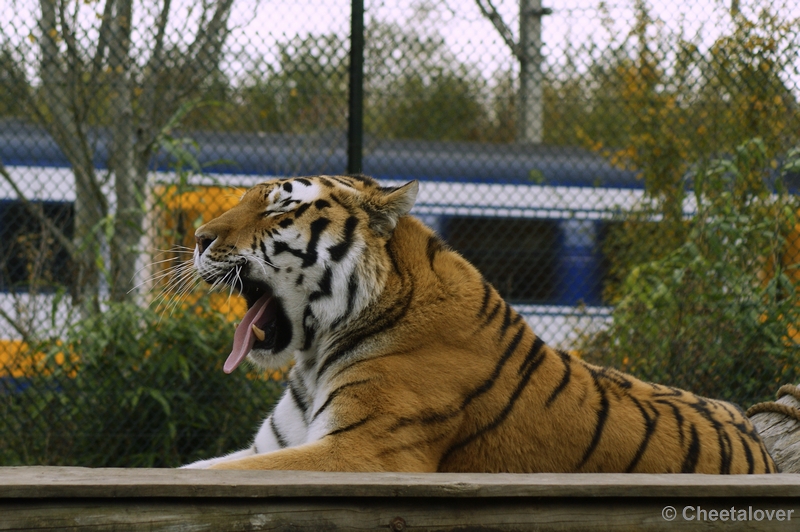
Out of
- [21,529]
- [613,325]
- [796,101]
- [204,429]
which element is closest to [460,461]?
[21,529]

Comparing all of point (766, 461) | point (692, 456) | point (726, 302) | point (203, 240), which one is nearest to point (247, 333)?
point (203, 240)

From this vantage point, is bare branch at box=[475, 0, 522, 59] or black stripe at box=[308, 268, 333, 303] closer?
black stripe at box=[308, 268, 333, 303]

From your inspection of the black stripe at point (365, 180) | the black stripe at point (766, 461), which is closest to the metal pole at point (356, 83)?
the black stripe at point (365, 180)

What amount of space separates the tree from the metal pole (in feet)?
2.40

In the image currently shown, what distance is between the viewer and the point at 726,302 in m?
4.13

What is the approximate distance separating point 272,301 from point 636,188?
3918 mm

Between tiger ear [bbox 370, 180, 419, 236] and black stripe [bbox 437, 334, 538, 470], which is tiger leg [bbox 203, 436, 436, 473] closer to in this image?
black stripe [bbox 437, 334, 538, 470]

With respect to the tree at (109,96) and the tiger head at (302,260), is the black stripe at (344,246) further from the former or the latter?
the tree at (109,96)

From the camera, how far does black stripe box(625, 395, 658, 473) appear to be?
6.14 feet

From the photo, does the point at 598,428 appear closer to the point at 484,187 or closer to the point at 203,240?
the point at 203,240

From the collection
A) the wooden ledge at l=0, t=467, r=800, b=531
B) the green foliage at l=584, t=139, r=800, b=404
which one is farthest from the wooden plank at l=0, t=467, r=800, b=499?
the green foliage at l=584, t=139, r=800, b=404

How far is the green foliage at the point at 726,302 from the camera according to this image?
4039 mm

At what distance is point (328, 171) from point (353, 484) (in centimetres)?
347

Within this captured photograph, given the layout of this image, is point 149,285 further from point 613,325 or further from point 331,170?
point 613,325
